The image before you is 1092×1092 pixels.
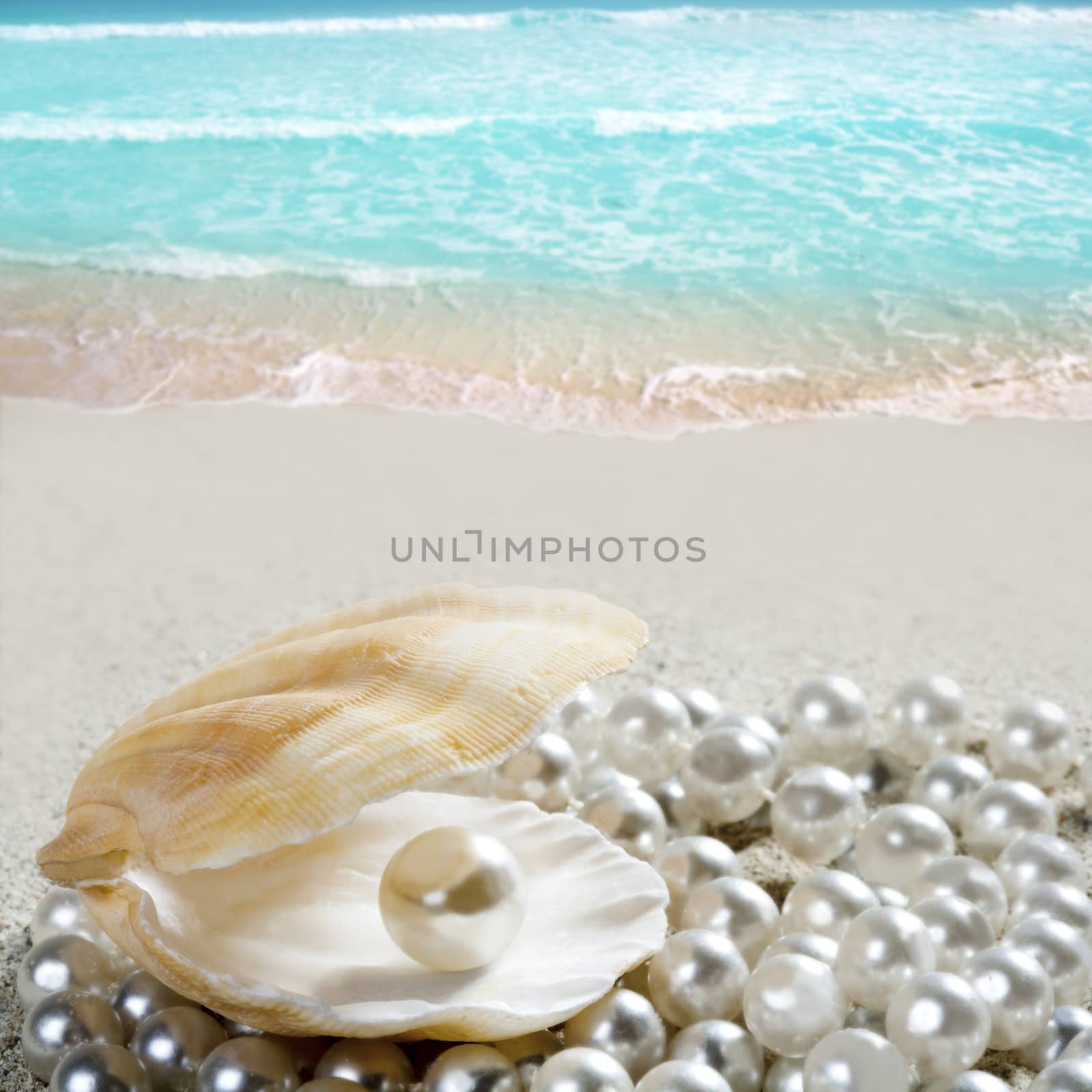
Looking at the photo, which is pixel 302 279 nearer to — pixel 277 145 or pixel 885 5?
pixel 277 145

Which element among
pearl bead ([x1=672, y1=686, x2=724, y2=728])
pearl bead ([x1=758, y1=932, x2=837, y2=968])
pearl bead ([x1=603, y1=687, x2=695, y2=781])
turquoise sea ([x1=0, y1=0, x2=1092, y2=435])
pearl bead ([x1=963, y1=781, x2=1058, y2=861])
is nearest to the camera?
pearl bead ([x1=758, y1=932, x2=837, y2=968])

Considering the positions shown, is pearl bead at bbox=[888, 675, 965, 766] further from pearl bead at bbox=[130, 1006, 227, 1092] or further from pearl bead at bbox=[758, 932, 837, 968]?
pearl bead at bbox=[130, 1006, 227, 1092]

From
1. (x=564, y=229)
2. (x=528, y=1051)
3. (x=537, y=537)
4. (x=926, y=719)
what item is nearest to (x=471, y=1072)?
(x=528, y=1051)

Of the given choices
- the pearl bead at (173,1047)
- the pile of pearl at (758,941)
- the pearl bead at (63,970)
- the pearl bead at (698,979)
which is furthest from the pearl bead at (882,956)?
the pearl bead at (63,970)

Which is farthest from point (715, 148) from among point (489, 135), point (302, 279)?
point (302, 279)

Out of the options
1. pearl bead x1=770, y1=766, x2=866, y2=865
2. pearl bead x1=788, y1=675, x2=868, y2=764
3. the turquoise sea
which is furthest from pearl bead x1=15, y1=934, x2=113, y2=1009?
the turquoise sea
